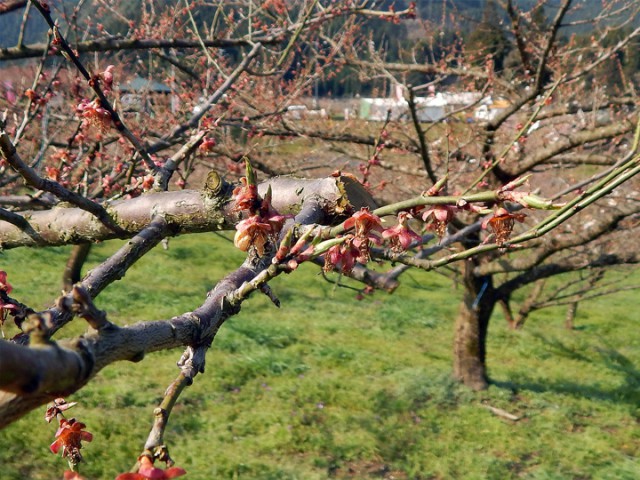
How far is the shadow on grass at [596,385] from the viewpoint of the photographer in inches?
304

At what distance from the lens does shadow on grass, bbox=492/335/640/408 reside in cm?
772

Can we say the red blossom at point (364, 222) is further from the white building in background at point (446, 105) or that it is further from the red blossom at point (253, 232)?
the white building in background at point (446, 105)

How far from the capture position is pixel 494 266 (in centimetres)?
597

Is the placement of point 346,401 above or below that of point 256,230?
below

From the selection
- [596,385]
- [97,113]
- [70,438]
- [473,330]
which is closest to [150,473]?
[70,438]

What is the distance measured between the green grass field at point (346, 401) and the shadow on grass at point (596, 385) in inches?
1.4

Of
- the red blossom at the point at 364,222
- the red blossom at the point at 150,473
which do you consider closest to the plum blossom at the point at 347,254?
the red blossom at the point at 364,222

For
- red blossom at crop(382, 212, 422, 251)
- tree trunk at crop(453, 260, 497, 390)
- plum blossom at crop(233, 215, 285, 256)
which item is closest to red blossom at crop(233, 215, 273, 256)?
plum blossom at crop(233, 215, 285, 256)

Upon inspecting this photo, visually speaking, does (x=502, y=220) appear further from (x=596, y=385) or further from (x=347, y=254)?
(x=596, y=385)

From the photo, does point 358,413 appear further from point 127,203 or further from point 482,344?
point 127,203

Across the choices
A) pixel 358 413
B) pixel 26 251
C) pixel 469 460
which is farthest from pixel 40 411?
pixel 26 251

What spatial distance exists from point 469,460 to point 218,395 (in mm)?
2797

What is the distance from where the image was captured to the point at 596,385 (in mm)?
8258

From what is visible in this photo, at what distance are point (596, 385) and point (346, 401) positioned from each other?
13.0 feet
